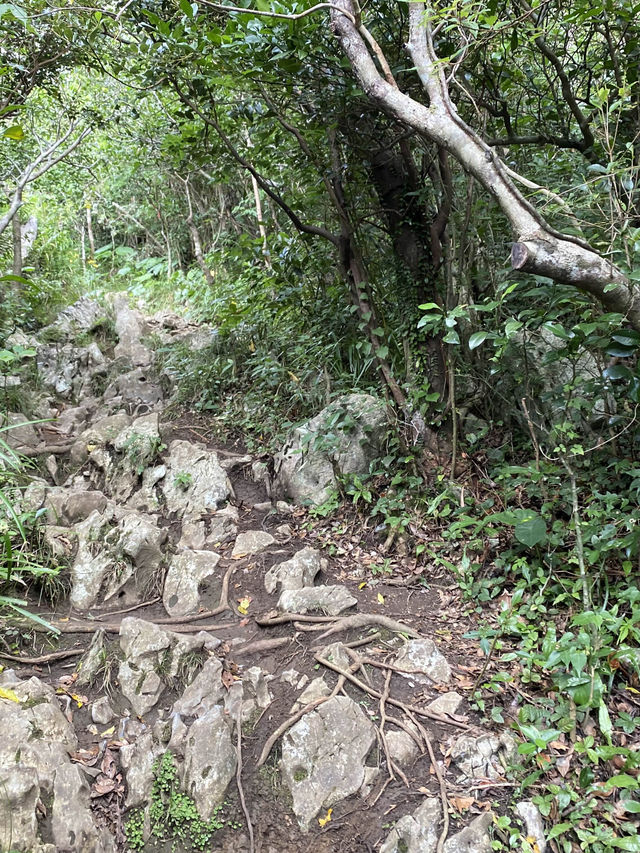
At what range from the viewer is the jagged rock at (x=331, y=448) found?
4.50 m

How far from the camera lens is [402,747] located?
2590 millimetres

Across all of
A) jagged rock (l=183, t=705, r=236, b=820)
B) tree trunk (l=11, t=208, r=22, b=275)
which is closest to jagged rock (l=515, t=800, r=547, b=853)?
jagged rock (l=183, t=705, r=236, b=820)

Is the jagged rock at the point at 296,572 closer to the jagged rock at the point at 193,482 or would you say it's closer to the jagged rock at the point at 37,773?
the jagged rock at the point at 193,482

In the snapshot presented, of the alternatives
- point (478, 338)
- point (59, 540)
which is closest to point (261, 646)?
point (59, 540)

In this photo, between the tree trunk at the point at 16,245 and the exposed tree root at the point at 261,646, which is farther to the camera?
the tree trunk at the point at 16,245

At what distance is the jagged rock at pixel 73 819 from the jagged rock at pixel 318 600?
1447 mm

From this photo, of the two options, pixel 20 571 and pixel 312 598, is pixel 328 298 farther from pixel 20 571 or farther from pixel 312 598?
pixel 20 571

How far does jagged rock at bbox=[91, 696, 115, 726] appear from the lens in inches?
110

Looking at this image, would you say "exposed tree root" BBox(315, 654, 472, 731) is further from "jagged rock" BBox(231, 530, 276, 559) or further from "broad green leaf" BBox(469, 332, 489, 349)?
"broad green leaf" BBox(469, 332, 489, 349)

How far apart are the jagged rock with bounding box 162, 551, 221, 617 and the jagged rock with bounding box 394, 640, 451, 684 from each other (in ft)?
4.87

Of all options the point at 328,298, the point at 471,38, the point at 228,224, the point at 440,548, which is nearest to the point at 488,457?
the point at 440,548

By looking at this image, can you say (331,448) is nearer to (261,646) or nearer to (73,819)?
(261,646)

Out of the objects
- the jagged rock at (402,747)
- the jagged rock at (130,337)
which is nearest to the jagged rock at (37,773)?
the jagged rock at (402,747)

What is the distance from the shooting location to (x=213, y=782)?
98.3 inches
